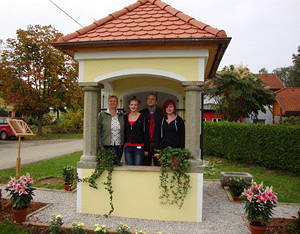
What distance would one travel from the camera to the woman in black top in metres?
4.56

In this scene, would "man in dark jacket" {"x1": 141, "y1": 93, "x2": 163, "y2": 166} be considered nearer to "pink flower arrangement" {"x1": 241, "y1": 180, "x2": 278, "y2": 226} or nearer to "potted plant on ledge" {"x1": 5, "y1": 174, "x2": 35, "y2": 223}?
"pink flower arrangement" {"x1": 241, "y1": 180, "x2": 278, "y2": 226}

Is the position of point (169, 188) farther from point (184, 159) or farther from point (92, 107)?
point (92, 107)

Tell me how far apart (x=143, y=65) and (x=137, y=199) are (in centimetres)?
243

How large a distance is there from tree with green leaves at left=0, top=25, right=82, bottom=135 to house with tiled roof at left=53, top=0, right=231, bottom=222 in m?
16.8

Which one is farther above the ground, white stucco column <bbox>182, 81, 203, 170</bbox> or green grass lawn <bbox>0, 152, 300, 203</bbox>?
white stucco column <bbox>182, 81, 203, 170</bbox>

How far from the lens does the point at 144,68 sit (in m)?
4.67

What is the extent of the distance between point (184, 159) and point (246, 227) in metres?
1.50

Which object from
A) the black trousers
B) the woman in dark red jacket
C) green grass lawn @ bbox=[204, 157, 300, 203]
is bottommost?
green grass lawn @ bbox=[204, 157, 300, 203]

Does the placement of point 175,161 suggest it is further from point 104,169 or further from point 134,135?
point 104,169

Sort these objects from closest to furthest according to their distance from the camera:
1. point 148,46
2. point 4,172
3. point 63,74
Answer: point 148,46
point 4,172
point 63,74

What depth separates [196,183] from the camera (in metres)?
4.41

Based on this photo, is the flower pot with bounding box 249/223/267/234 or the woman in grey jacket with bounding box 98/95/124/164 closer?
the flower pot with bounding box 249/223/267/234

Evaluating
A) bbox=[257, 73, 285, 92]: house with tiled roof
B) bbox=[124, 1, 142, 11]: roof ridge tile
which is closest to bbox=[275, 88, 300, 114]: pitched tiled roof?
bbox=[257, 73, 285, 92]: house with tiled roof

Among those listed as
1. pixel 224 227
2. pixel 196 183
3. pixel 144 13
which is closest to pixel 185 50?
pixel 144 13
